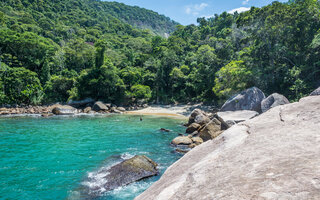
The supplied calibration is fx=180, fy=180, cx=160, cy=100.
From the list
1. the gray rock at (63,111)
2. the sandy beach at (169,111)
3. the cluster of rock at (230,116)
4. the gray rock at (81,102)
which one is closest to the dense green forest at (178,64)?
the gray rock at (81,102)

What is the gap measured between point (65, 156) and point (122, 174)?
5.74 metres

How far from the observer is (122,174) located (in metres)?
9.03

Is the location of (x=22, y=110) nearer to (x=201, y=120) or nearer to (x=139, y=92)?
(x=139, y=92)

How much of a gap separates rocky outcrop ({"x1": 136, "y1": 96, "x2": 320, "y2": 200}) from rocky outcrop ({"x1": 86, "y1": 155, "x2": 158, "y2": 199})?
663cm

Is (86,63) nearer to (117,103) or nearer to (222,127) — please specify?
(117,103)

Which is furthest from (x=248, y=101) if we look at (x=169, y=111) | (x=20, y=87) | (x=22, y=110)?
(x=20, y=87)

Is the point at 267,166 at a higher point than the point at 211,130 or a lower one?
higher

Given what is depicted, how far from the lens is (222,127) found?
47.5 feet

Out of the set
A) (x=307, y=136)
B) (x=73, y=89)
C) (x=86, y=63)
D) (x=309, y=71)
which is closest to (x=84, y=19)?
(x=86, y=63)

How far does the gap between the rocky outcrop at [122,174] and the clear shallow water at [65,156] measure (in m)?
0.38

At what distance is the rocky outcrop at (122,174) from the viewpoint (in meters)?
8.28

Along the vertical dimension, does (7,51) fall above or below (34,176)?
above

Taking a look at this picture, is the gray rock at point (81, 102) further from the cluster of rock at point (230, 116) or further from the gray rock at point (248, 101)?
the gray rock at point (248, 101)

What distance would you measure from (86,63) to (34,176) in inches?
1845
